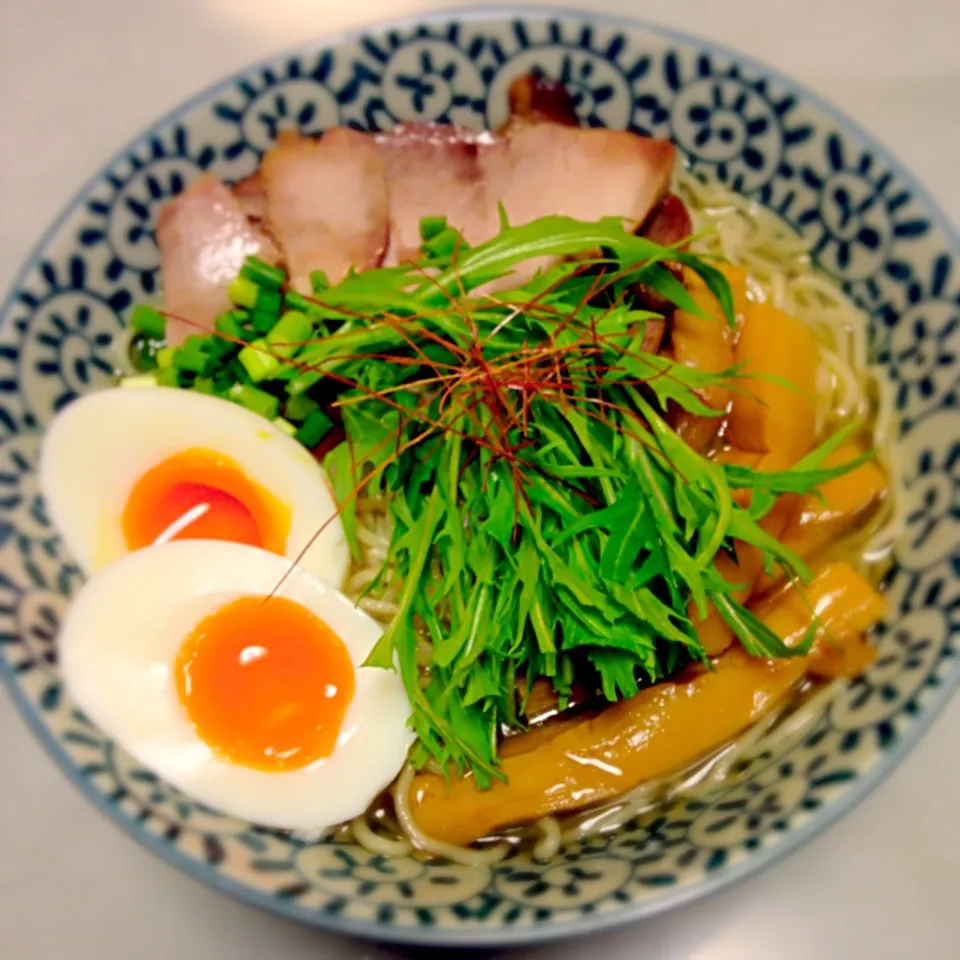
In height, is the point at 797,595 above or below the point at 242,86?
below

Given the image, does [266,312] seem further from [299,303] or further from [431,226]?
[431,226]

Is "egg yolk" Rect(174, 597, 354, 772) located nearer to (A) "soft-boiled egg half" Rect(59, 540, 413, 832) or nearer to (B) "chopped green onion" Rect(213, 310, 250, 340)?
(A) "soft-boiled egg half" Rect(59, 540, 413, 832)

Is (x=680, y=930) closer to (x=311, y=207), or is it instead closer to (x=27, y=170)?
(x=311, y=207)

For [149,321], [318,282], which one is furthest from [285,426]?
[149,321]

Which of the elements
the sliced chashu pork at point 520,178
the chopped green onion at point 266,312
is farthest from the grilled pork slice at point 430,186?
the chopped green onion at point 266,312

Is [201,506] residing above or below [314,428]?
below

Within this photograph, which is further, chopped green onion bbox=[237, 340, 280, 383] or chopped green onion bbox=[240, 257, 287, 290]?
chopped green onion bbox=[240, 257, 287, 290]

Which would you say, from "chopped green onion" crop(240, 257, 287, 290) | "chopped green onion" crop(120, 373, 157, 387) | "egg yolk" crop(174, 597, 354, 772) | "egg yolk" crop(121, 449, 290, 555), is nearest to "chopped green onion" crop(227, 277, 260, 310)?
"chopped green onion" crop(240, 257, 287, 290)

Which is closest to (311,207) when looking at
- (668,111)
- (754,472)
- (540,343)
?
(540,343)
